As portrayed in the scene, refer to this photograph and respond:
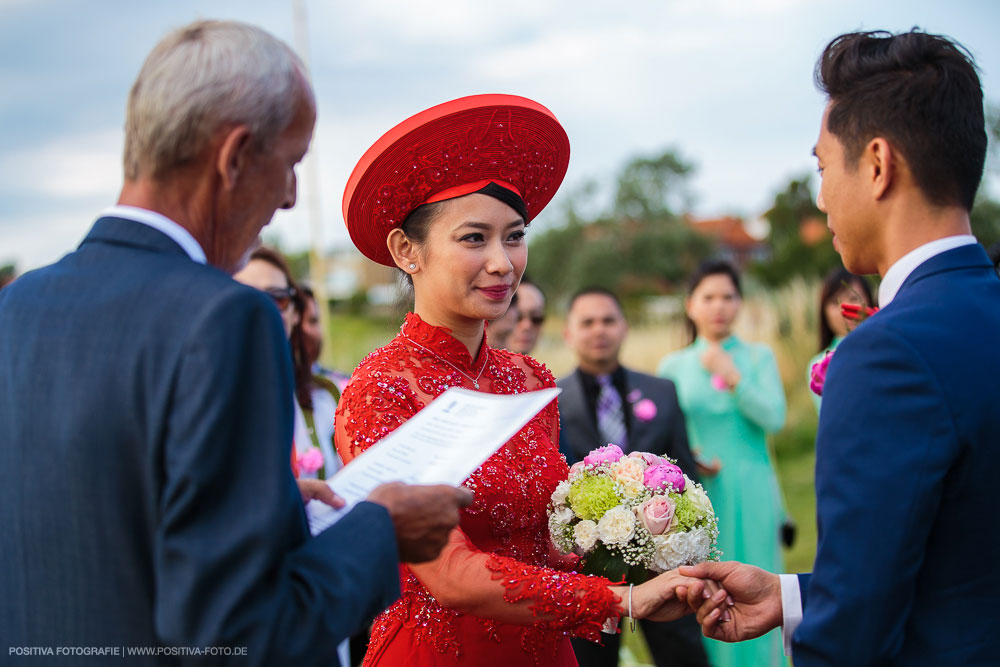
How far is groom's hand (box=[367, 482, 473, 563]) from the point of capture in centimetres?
171

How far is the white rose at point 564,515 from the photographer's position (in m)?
2.65

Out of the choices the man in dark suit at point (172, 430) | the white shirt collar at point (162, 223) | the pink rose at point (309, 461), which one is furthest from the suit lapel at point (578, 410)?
the white shirt collar at point (162, 223)

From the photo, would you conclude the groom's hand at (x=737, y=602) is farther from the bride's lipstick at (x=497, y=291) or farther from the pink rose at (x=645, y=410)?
the pink rose at (x=645, y=410)

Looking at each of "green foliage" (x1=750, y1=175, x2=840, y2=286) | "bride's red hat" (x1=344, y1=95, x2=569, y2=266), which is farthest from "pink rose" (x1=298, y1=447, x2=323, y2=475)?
"green foliage" (x1=750, y1=175, x2=840, y2=286)

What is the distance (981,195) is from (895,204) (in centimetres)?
1104

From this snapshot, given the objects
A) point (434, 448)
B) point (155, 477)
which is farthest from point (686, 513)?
point (155, 477)

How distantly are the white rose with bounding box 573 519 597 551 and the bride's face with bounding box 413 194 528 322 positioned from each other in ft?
2.59

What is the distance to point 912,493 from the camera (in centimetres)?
178

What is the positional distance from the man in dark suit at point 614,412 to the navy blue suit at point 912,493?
347 cm

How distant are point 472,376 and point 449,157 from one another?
79 centimetres

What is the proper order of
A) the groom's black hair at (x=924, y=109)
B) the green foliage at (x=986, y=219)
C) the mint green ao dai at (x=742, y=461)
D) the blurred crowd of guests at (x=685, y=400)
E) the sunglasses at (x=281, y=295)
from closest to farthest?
the groom's black hair at (x=924, y=109)
the sunglasses at (x=281, y=295)
the blurred crowd of guests at (x=685, y=400)
the mint green ao dai at (x=742, y=461)
the green foliage at (x=986, y=219)

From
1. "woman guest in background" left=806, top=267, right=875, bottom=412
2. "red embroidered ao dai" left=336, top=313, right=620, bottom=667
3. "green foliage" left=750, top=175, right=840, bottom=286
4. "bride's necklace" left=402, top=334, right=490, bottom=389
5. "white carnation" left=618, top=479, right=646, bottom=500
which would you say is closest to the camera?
"red embroidered ao dai" left=336, top=313, right=620, bottom=667

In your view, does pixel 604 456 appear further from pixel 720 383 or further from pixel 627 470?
pixel 720 383

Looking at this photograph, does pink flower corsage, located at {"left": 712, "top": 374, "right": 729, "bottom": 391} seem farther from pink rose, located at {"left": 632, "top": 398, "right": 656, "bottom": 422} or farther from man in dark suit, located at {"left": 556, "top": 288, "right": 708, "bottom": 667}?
pink rose, located at {"left": 632, "top": 398, "right": 656, "bottom": 422}
